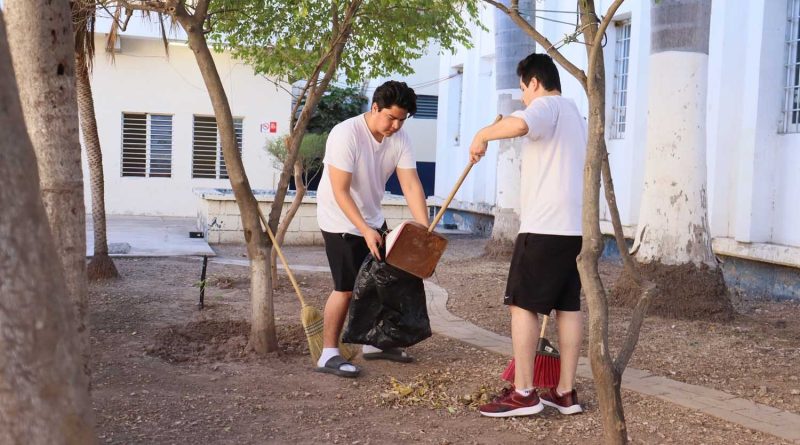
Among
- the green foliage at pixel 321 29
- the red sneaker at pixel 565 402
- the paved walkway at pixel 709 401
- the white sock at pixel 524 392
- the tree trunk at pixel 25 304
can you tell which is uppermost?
the green foliage at pixel 321 29

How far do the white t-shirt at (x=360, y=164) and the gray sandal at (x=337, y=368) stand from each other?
74cm

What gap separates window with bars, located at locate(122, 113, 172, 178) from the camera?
19.6 metres

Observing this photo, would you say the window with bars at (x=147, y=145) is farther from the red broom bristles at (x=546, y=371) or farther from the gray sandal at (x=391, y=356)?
the red broom bristles at (x=546, y=371)

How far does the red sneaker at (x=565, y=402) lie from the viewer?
14.4ft

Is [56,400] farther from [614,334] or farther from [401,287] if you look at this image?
[614,334]

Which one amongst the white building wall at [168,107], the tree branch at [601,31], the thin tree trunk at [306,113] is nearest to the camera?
the tree branch at [601,31]

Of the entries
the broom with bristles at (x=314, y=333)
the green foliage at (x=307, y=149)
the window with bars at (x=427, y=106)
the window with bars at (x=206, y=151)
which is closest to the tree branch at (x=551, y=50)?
the broom with bristles at (x=314, y=333)

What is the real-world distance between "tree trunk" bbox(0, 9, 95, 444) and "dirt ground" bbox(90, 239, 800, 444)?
7.20 feet

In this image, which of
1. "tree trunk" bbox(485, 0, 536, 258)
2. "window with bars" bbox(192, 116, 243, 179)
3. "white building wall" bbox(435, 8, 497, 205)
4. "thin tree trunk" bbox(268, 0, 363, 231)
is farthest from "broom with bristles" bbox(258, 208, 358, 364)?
"window with bars" bbox(192, 116, 243, 179)

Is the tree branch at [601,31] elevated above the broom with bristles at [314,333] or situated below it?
above

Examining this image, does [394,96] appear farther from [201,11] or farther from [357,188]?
[201,11]

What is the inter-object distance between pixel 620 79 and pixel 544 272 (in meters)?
8.75

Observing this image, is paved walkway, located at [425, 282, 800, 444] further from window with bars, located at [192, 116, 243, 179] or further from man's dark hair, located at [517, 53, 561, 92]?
window with bars, located at [192, 116, 243, 179]

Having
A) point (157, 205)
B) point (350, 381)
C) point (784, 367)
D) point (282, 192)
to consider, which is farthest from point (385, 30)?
point (157, 205)
